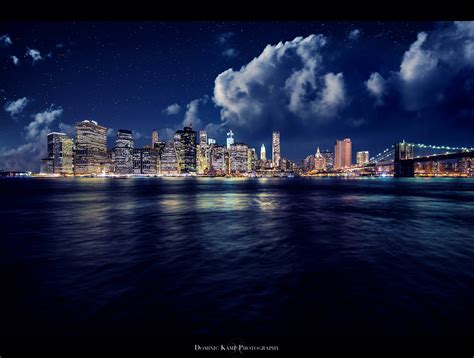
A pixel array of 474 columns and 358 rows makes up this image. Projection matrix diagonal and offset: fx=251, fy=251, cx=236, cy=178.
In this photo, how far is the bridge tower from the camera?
447 ft

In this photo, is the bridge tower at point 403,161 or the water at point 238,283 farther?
the bridge tower at point 403,161

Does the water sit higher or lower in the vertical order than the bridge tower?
lower

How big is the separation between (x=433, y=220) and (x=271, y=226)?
448 inches

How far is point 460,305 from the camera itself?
5.24m

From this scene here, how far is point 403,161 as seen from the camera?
445ft

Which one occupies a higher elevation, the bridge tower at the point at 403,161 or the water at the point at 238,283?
the bridge tower at the point at 403,161

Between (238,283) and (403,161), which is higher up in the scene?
(403,161)

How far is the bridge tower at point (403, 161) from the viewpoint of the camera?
5364 inches

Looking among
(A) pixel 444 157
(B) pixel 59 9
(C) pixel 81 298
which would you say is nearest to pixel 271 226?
(C) pixel 81 298

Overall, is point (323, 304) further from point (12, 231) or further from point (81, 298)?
point (12, 231)

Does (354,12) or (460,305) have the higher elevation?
(354,12)

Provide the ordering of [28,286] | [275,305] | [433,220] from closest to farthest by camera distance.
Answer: [275,305]
[28,286]
[433,220]

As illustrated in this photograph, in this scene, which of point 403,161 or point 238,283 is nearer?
point 238,283

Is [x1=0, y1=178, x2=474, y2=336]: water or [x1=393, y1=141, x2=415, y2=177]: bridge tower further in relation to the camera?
[x1=393, y1=141, x2=415, y2=177]: bridge tower
